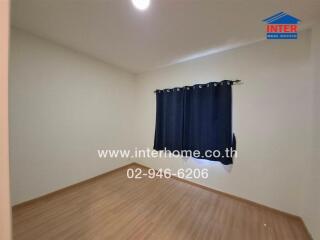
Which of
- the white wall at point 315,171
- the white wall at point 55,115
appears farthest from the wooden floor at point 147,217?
the white wall at point 55,115

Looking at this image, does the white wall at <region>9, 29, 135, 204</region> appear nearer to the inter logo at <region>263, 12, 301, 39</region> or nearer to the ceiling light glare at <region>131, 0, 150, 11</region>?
the ceiling light glare at <region>131, 0, 150, 11</region>

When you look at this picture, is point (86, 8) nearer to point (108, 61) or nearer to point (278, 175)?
point (108, 61)

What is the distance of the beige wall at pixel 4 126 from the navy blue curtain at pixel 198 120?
2460 mm

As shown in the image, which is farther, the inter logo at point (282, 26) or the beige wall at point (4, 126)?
the inter logo at point (282, 26)

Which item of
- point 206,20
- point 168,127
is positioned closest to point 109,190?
point 168,127

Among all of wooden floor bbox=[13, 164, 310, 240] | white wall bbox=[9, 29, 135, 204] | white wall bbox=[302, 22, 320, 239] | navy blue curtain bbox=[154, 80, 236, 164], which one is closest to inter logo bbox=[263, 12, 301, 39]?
white wall bbox=[302, 22, 320, 239]

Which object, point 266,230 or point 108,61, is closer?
point 266,230

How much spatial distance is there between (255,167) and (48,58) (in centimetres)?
358

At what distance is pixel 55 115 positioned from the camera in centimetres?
232

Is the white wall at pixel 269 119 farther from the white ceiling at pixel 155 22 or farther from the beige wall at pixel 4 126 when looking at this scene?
the beige wall at pixel 4 126

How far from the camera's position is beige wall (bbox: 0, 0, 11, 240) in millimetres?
403

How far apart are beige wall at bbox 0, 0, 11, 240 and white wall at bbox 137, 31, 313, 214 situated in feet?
8.28

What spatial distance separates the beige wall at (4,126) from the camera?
403 millimetres

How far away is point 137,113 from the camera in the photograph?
380 cm
